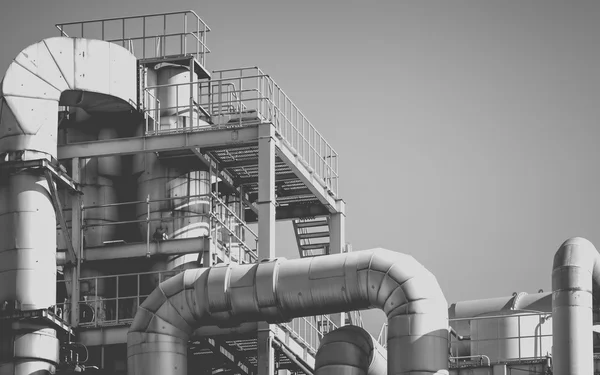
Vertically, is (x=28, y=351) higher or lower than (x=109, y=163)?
lower

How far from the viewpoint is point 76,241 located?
43406 mm

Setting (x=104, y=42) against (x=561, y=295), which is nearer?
(x=561, y=295)

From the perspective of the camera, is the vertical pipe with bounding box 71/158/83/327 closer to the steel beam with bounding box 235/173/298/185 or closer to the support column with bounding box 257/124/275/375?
the steel beam with bounding box 235/173/298/185

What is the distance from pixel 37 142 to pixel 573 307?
49.3ft

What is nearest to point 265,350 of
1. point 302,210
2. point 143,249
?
point 143,249

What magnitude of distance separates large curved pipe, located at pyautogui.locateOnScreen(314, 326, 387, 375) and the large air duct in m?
7.42

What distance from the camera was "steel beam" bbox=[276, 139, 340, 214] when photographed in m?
43.2

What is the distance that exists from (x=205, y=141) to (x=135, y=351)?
6.50 meters

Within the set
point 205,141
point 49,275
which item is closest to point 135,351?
point 49,275

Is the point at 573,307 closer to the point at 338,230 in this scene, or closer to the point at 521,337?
the point at 521,337

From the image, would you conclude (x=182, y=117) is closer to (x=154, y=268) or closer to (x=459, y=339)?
(x=154, y=268)

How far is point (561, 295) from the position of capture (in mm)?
36969

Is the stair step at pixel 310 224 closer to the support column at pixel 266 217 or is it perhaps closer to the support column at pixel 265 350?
the support column at pixel 266 217

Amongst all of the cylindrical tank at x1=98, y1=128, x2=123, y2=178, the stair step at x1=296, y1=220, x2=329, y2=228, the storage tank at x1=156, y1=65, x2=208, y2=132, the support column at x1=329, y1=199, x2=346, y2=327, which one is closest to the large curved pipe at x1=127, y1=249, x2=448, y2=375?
the storage tank at x1=156, y1=65, x2=208, y2=132
